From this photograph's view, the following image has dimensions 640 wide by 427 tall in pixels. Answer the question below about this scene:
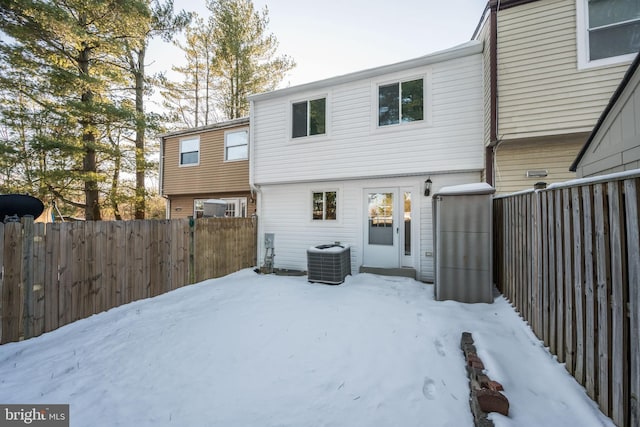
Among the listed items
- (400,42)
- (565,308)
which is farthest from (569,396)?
(400,42)

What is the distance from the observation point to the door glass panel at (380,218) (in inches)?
261

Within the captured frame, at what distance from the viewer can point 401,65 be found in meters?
6.20

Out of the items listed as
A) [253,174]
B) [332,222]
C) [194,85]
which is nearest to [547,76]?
[332,222]

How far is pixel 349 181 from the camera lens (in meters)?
7.08

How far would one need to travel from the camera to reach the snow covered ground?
1911 mm

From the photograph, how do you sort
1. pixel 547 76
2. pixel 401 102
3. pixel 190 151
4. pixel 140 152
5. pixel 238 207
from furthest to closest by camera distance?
pixel 140 152 < pixel 190 151 < pixel 238 207 < pixel 401 102 < pixel 547 76

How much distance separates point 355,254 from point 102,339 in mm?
5160

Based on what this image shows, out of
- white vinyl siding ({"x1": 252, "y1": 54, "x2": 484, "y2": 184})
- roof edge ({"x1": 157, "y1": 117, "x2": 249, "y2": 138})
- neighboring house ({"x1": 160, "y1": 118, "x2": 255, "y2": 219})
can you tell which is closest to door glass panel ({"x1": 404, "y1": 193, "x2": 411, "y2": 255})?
white vinyl siding ({"x1": 252, "y1": 54, "x2": 484, "y2": 184})

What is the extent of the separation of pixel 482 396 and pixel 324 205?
599cm

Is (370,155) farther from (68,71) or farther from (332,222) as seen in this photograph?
(68,71)

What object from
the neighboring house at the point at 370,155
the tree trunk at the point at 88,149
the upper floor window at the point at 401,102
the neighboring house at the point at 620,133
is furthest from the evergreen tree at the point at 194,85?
the neighboring house at the point at 620,133

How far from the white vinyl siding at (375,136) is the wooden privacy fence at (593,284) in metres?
3.36

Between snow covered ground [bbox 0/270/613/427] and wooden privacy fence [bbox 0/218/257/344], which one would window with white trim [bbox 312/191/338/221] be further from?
snow covered ground [bbox 0/270/613/427]

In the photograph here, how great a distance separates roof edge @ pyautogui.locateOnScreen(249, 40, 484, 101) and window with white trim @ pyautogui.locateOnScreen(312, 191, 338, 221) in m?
2.92
